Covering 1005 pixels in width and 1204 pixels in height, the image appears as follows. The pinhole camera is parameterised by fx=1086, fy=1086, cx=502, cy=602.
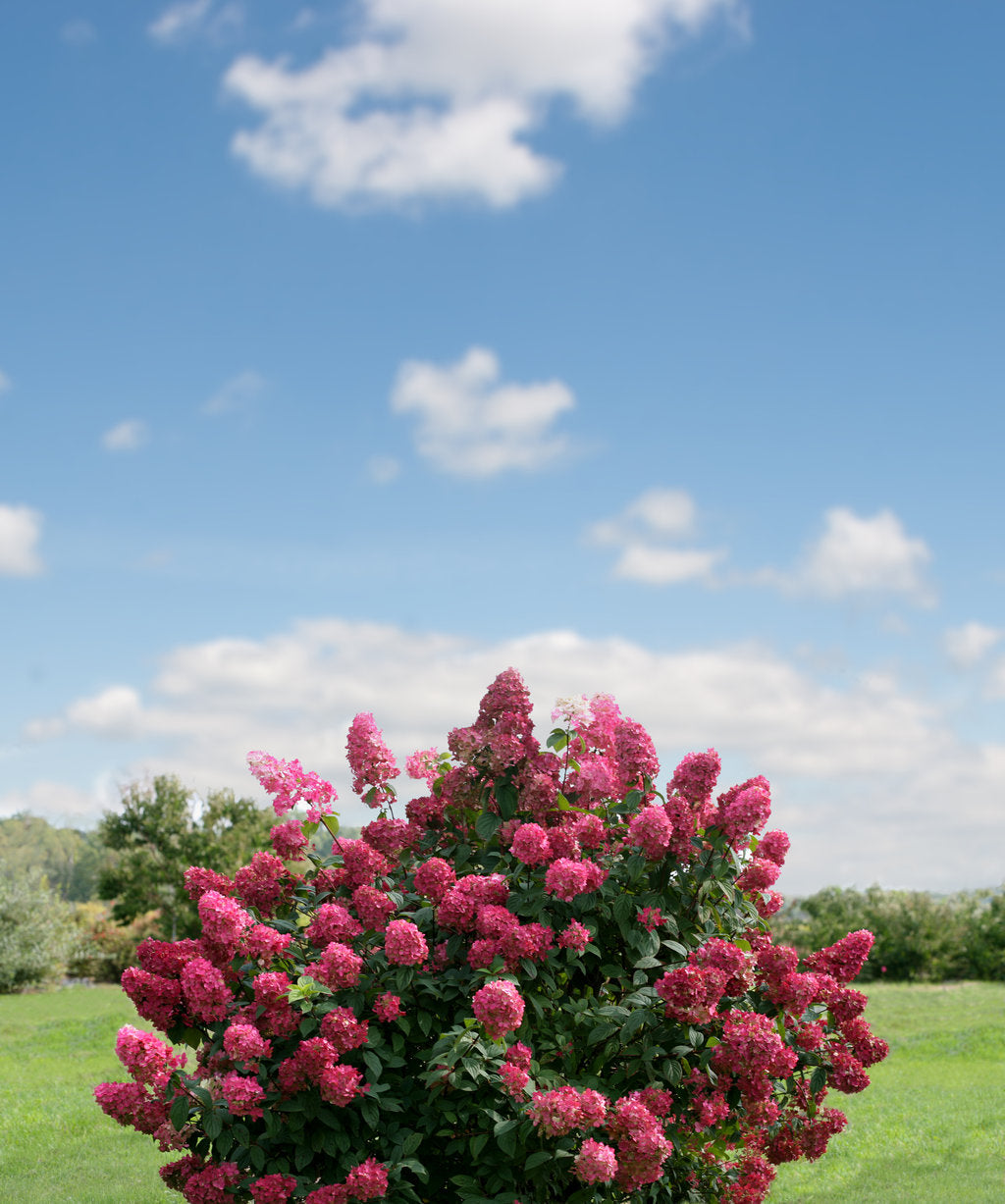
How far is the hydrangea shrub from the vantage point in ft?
14.6

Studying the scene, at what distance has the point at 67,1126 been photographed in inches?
422

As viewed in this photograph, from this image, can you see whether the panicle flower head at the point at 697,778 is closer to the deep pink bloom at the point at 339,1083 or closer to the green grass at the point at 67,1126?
the deep pink bloom at the point at 339,1083

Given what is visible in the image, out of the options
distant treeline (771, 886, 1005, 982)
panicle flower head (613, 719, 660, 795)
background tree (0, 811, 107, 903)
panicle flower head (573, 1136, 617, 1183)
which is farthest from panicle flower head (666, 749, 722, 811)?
background tree (0, 811, 107, 903)

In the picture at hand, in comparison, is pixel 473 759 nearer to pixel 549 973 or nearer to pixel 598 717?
pixel 598 717

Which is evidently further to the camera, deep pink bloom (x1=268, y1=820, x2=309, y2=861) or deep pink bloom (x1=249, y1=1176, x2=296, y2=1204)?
deep pink bloom (x1=268, y1=820, x2=309, y2=861)

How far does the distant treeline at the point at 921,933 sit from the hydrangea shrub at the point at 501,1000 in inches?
914

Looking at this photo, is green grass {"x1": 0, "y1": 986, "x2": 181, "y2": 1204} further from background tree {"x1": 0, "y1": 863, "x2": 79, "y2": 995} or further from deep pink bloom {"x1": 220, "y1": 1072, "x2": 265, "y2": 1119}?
background tree {"x1": 0, "y1": 863, "x2": 79, "y2": 995}

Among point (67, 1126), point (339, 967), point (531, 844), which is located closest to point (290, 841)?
point (339, 967)

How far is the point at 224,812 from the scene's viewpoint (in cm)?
2925

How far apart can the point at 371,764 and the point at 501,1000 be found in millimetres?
1645

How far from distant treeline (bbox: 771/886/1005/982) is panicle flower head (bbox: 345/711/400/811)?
23.5 m

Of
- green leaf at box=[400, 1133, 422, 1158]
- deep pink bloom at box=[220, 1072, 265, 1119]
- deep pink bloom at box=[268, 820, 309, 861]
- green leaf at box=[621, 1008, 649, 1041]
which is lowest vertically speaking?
green leaf at box=[400, 1133, 422, 1158]

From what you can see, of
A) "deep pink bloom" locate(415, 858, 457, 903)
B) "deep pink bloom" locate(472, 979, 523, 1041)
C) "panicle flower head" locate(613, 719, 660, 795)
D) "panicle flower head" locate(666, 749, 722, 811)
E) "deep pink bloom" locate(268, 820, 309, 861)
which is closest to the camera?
"deep pink bloom" locate(472, 979, 523, 1041)

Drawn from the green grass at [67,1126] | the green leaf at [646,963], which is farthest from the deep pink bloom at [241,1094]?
the green grass at [67,1126]
